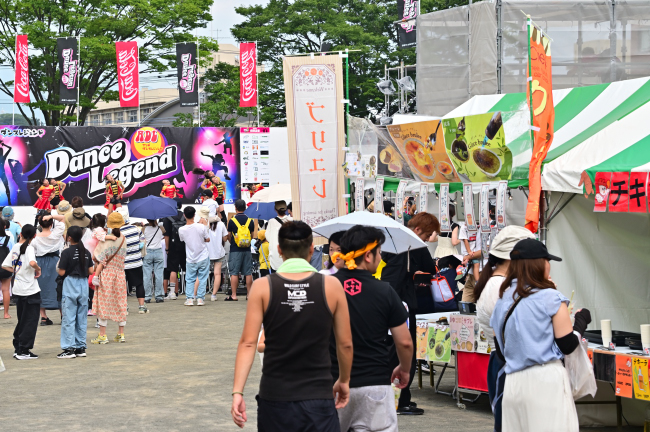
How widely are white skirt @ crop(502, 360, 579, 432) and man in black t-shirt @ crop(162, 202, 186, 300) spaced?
13.0 metres

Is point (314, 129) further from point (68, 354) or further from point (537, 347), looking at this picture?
point (537, 347)

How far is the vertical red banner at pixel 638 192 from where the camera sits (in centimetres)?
662

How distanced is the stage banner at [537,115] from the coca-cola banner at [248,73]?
22.7 meters

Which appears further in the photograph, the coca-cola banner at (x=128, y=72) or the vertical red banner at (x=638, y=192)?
the coca-cola banner at (x=128, y=72)

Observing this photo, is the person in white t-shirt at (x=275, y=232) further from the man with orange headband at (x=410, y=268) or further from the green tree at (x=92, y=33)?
the green tree at (x=92, y=33)

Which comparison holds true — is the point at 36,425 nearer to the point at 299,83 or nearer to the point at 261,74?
the point at 299,83

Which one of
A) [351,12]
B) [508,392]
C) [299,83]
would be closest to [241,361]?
[508,392]

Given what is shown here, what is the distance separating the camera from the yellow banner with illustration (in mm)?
8664

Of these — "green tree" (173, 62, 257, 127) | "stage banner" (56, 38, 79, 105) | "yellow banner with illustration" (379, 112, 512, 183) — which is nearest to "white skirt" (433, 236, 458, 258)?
"yellow banner with illustration" (379, 112, 512, 183)

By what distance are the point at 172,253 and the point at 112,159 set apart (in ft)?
30.4

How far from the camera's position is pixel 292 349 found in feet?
12.6

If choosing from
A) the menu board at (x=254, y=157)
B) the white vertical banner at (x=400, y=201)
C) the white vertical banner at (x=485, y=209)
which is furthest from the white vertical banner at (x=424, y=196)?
the menu board at (x=254, y=157)

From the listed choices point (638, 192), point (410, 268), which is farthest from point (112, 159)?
point (638, 192)

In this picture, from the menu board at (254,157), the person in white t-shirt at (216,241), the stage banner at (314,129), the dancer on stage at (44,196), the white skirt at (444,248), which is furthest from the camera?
the menu board at (254,157)
